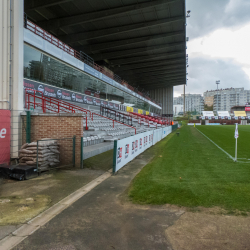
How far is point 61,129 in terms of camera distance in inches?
346

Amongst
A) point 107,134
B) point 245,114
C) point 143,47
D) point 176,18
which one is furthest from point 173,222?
point 245,114

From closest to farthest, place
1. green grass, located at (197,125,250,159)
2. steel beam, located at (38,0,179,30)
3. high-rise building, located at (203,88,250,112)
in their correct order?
1. green grass, located at (197,125,250,159)
2. steel beam, located at (38,0,179,30)
3. high-rise building, located at (203,88,250,112)

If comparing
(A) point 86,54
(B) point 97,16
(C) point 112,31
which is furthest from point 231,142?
(A) point 86,54

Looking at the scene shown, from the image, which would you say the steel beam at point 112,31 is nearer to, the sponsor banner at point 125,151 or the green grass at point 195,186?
the sponsor banner at point 125,151

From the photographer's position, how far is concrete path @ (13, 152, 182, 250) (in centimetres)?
325

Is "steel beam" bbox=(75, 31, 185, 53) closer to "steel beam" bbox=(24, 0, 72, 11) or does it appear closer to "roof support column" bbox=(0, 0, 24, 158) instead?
"steel beam" bbox=(24, 0, 72, 11)

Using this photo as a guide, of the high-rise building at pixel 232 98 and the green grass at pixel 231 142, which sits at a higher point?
the high-rise building at pixel 232 98

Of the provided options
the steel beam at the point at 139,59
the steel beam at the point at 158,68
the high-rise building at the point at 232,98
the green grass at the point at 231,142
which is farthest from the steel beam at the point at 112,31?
the high-rise building at the point at 232,98

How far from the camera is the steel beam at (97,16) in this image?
71.3 feet

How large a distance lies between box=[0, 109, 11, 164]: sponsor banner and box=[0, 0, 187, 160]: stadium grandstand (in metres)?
0.50

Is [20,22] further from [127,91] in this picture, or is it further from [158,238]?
[127,91]

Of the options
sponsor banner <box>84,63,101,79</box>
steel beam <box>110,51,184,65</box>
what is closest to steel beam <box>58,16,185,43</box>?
sponsor banner <box>84,63,101,79</box>

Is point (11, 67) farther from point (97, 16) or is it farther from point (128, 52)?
point (128, 52)

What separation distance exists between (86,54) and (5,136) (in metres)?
22.7
